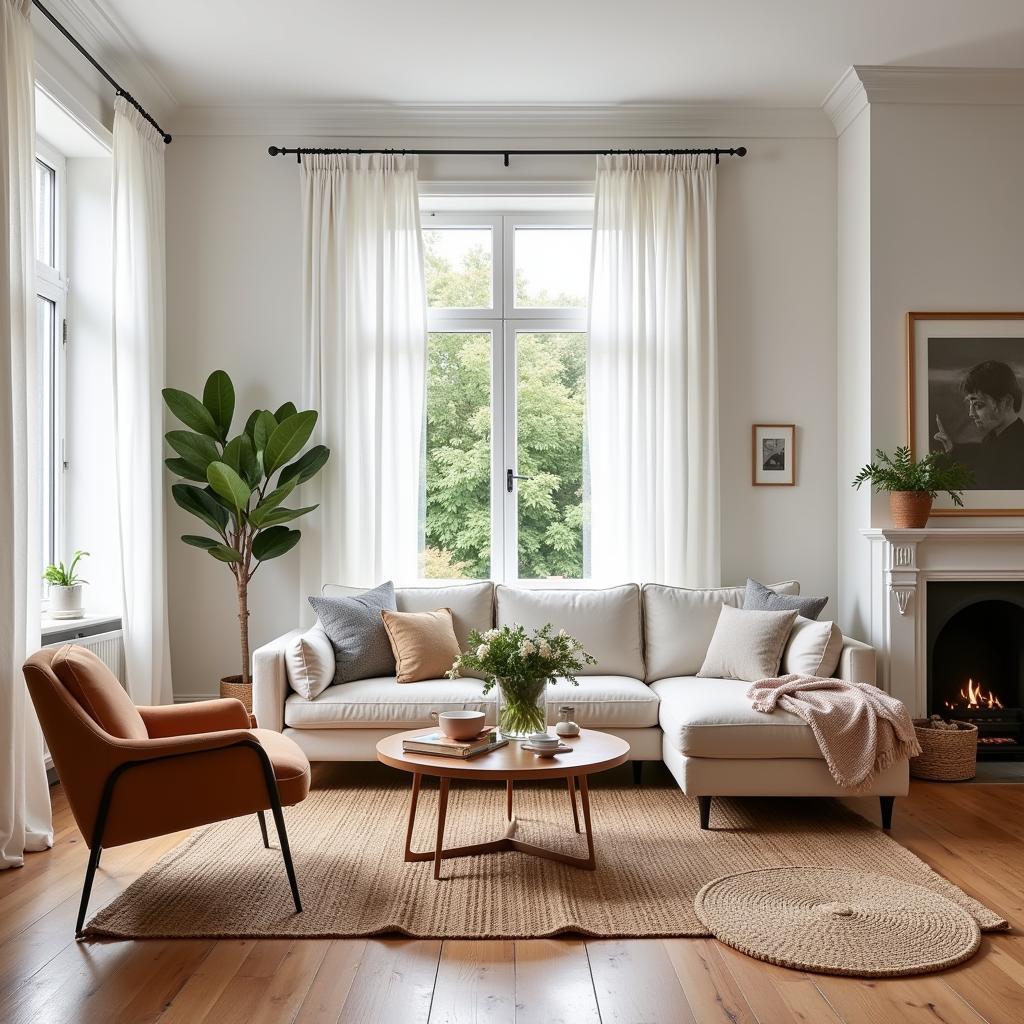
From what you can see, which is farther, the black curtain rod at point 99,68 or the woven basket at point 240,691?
the woven basket at point 240,691

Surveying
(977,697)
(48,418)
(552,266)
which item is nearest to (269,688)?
(48,418)

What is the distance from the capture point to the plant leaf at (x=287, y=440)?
15.6ft

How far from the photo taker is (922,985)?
95.3 inches

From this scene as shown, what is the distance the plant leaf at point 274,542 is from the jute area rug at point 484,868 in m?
1.25

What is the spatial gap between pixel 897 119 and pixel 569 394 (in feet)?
6.95

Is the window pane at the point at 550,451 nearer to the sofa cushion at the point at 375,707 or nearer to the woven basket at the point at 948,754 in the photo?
the sofa cushion at the point at 375,707

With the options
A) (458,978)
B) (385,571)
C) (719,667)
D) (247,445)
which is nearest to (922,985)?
(458,978)

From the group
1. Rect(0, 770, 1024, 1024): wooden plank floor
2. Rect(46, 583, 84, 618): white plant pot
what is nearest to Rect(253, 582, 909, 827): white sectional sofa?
Rect(46, 583, 84, 618): white plant pot

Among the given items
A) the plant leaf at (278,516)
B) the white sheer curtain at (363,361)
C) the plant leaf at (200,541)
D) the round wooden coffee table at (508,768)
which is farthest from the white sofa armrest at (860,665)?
the plant leaf at (200,541)

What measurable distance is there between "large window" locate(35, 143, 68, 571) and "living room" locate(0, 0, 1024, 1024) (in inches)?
0.7

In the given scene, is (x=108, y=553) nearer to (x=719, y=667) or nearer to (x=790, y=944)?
(x=719, y=667)

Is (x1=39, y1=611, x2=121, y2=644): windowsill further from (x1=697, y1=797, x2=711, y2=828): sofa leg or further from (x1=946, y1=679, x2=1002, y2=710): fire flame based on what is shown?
(x1=946, y1=679, x2=1002, y2=710): fire flame

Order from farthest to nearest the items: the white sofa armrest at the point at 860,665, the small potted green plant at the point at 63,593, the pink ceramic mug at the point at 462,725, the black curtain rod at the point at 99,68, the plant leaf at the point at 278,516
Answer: the plant leaf at the point at 278,516
the small potted green plant at the point at 63,593
the white sofa armrest at the point at 860,665
the black curtain rod at the point at 99,68
the pink ceramic mug at the point at 462,725

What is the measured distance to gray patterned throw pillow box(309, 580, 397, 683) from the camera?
14.3 feet
